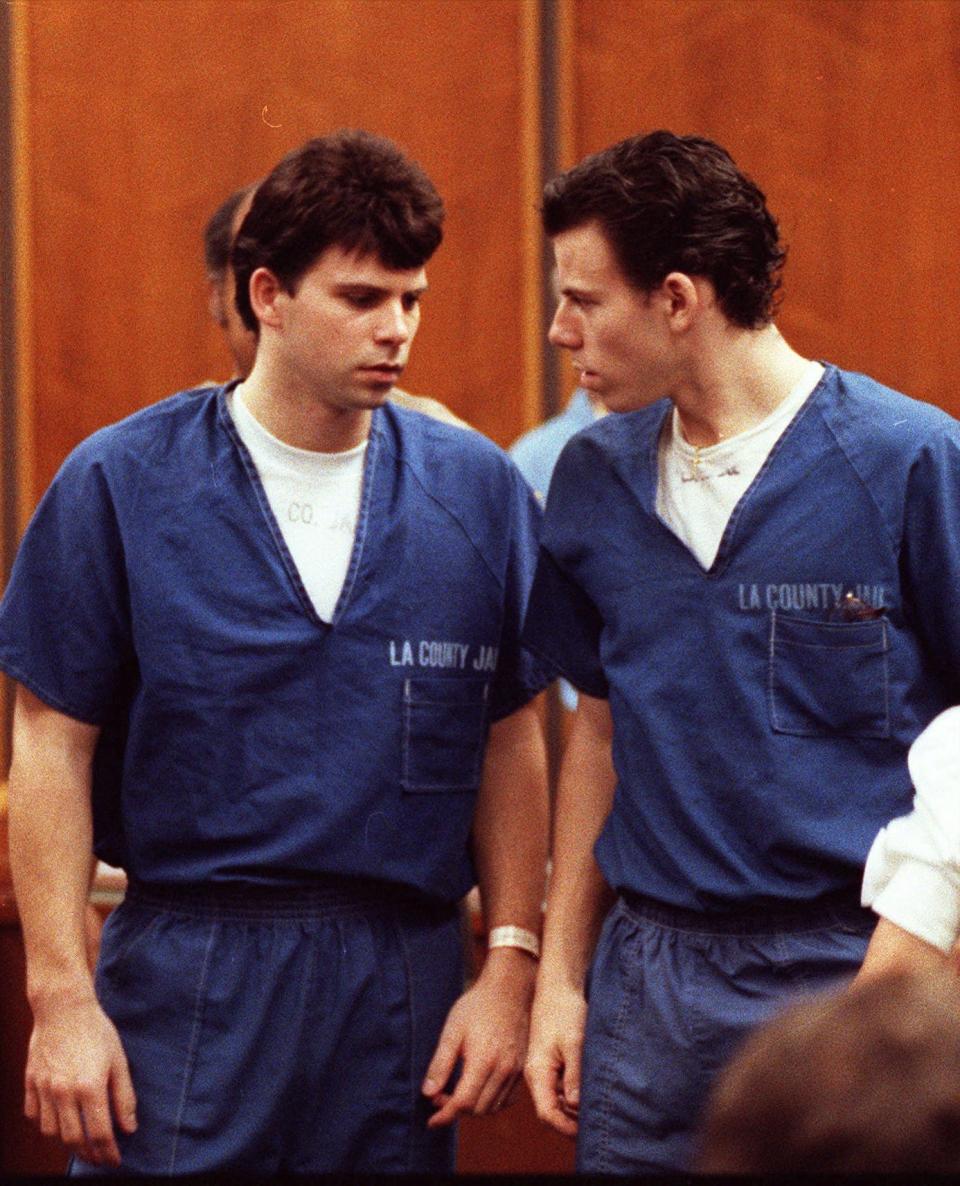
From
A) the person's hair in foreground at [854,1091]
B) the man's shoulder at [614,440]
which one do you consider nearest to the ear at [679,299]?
the man's shoulder at [614,440]

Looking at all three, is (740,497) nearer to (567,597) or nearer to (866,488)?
(866,488)

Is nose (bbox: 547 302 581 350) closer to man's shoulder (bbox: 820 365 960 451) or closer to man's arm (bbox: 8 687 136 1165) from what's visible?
man's shoulder (bbox: 820 365 960 451)

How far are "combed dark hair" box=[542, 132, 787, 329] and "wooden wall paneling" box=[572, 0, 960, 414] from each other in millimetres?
1417

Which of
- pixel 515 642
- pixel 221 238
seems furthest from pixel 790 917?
pixel 221 238

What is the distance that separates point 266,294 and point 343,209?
12cm

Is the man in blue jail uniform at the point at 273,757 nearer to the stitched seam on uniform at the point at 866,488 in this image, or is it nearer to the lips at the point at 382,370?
the lips at the point at 382,370

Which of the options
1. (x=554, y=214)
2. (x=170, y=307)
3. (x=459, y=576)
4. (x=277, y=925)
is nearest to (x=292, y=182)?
(x=554, y=214)

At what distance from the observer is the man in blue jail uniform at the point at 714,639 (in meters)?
1.76

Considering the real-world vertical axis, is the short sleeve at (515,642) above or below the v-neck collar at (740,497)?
below

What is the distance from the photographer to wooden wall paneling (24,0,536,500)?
3348 millimetres

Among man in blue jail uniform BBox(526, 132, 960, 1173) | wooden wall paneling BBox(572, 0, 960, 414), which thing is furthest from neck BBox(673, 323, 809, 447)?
wooden wall paneling BBox(572, 0, 960, 414)

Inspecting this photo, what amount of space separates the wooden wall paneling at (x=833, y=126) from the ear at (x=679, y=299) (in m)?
1.48

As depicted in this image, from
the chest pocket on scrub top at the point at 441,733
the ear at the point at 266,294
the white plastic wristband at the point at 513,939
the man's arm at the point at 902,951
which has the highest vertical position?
the ear at the point at 266,294

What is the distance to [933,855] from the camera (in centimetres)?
141
